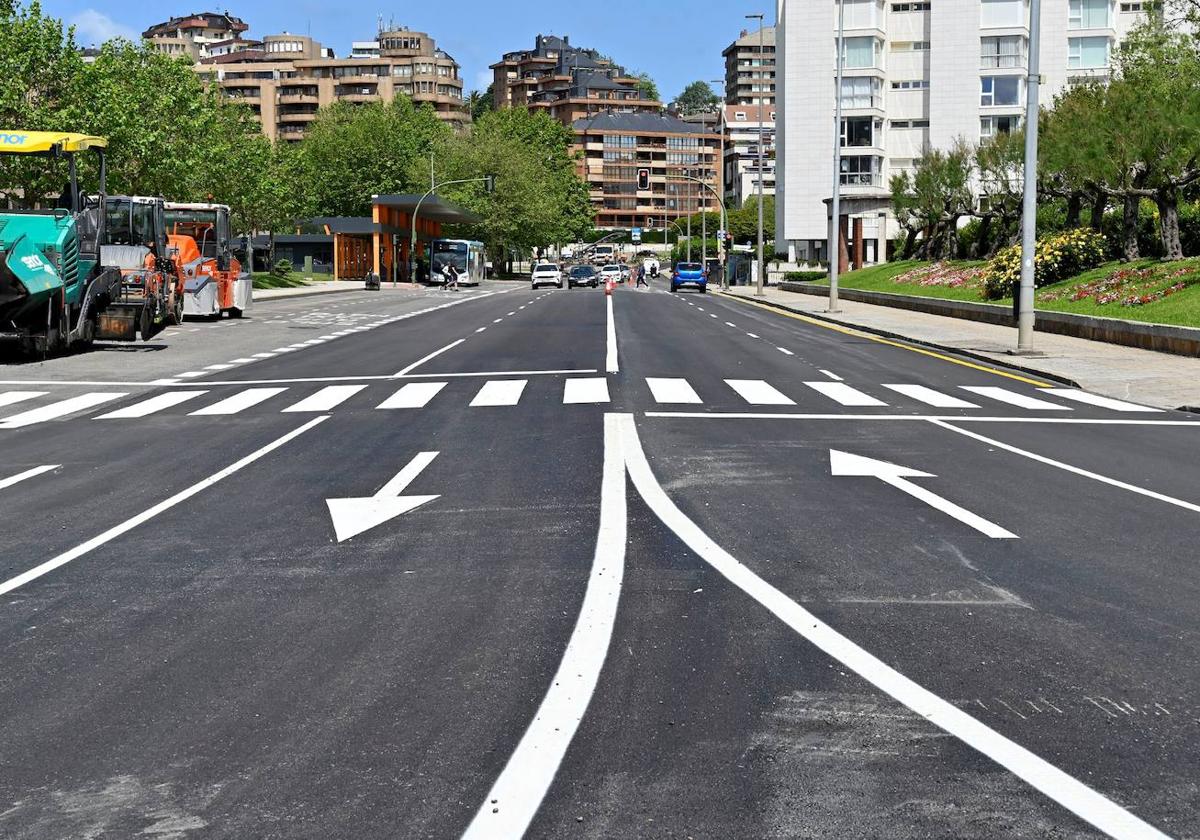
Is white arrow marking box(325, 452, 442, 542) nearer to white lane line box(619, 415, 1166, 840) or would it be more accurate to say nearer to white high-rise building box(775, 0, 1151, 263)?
white lane line box(619, 415, 1166, 840)

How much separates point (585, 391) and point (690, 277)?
60.6m

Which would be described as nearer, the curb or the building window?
the curb

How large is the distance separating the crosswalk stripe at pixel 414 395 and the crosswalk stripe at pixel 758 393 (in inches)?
161

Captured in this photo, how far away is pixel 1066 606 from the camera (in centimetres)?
714

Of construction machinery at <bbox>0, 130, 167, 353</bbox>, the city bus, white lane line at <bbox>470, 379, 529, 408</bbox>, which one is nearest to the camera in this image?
white lane line at <bbox>470, 379, 529, 408</bbox>

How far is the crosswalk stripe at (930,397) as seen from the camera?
17438 millimetres

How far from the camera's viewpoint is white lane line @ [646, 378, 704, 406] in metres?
17.5

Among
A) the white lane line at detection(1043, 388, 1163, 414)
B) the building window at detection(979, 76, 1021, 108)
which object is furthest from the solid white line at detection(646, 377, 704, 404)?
the building window at detection(979, 76, 1021, 108)

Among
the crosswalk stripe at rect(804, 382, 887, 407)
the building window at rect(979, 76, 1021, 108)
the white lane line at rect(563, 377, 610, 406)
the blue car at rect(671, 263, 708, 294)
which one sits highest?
the building window at rect(979, 76, 1021, 108)

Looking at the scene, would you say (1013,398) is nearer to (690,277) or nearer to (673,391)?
(673,391)

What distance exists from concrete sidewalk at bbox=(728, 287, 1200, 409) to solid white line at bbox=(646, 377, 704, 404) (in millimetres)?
5867

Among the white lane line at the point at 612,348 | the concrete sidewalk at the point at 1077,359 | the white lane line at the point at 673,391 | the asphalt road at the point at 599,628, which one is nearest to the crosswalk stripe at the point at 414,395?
the asphalt road at the point at 599,628

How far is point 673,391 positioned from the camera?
60.8 feet

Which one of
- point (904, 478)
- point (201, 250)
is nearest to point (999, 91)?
point (201, 250)
